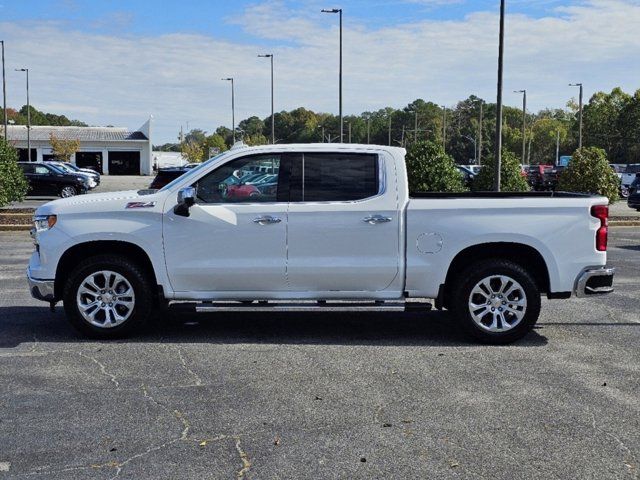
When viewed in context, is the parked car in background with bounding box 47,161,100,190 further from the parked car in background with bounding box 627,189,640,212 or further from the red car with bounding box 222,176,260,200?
the red car with bounding box 222,176,260,200

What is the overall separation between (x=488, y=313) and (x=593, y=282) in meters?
1.03

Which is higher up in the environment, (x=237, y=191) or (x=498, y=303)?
(x=237, y=191)

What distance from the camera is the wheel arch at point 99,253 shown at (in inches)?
292

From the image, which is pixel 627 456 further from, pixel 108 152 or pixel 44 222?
pixel 108 152

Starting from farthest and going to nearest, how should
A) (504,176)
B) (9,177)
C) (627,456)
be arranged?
1. (504,176)
2. (9,177)
3. (627,456)

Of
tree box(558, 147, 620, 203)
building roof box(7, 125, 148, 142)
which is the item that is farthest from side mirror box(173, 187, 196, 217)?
building roof box(7, 125, 148, 142)

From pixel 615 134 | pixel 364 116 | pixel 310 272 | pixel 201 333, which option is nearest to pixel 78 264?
pixel 201 333

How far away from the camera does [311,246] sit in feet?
23.8

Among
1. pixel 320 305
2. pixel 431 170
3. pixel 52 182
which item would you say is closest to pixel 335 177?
pixel 320 305

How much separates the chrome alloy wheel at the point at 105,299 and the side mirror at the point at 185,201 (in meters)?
0.85

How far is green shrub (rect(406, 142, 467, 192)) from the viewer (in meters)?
22.0

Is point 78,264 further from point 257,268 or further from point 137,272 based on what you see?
point 257,268

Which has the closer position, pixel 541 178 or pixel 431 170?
pixel 431 170

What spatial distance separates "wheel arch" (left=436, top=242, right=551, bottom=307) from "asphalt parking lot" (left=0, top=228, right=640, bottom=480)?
565 millimetres
